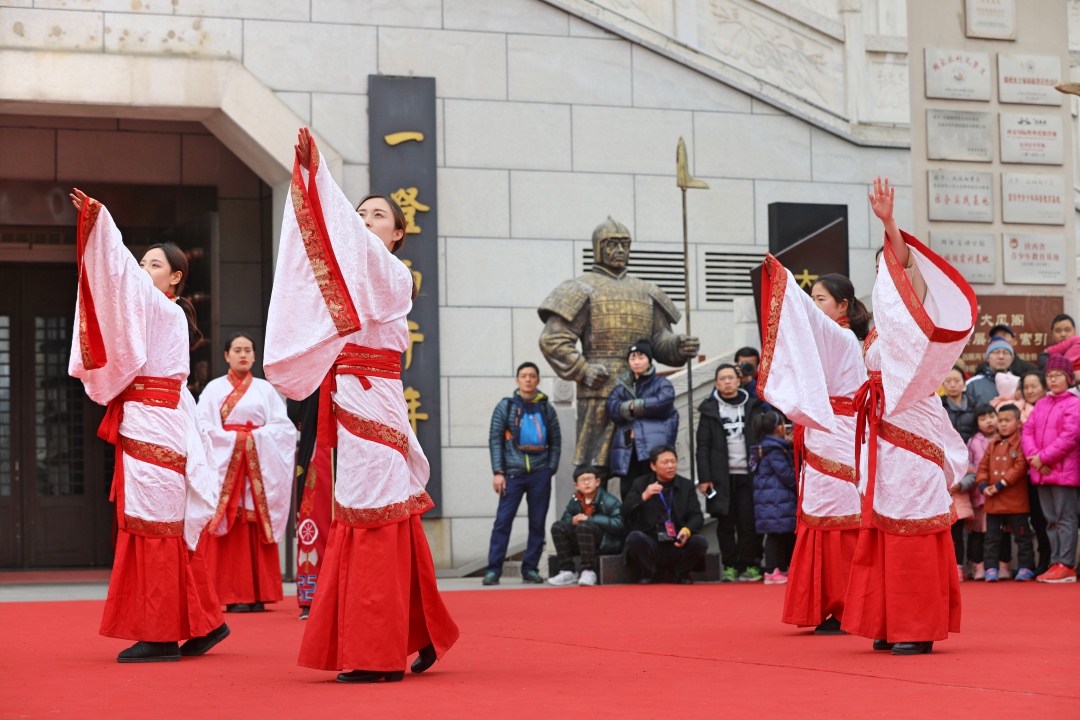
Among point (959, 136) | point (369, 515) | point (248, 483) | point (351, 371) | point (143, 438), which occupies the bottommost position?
point (248, 483)

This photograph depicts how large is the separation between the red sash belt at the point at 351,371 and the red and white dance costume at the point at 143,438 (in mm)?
967

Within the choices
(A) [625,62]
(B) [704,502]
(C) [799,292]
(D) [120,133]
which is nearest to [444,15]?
(A) [625,62]

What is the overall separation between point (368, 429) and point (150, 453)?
1213 millimetres

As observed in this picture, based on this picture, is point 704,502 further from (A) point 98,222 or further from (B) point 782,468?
(A) point 98,222

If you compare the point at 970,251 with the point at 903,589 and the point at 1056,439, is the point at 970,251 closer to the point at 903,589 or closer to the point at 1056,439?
the point at 1056,439

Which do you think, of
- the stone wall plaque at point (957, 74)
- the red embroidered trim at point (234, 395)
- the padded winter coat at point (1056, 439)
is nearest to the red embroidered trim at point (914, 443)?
the padded winter coat at point (1056, 439)

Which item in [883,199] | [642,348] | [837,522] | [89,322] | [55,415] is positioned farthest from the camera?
[55,415]

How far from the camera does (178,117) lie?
1283 cm

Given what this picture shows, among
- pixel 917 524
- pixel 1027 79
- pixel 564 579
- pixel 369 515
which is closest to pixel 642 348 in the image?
pixel 564 579

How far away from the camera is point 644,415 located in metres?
10.8

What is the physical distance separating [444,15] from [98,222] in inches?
306

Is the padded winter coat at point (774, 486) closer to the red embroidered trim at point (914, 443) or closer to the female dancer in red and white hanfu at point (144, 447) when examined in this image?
the red embroidered trim at point (914, 443)

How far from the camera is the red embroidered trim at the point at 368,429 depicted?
5234mm

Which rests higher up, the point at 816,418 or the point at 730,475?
the point at 816,418
